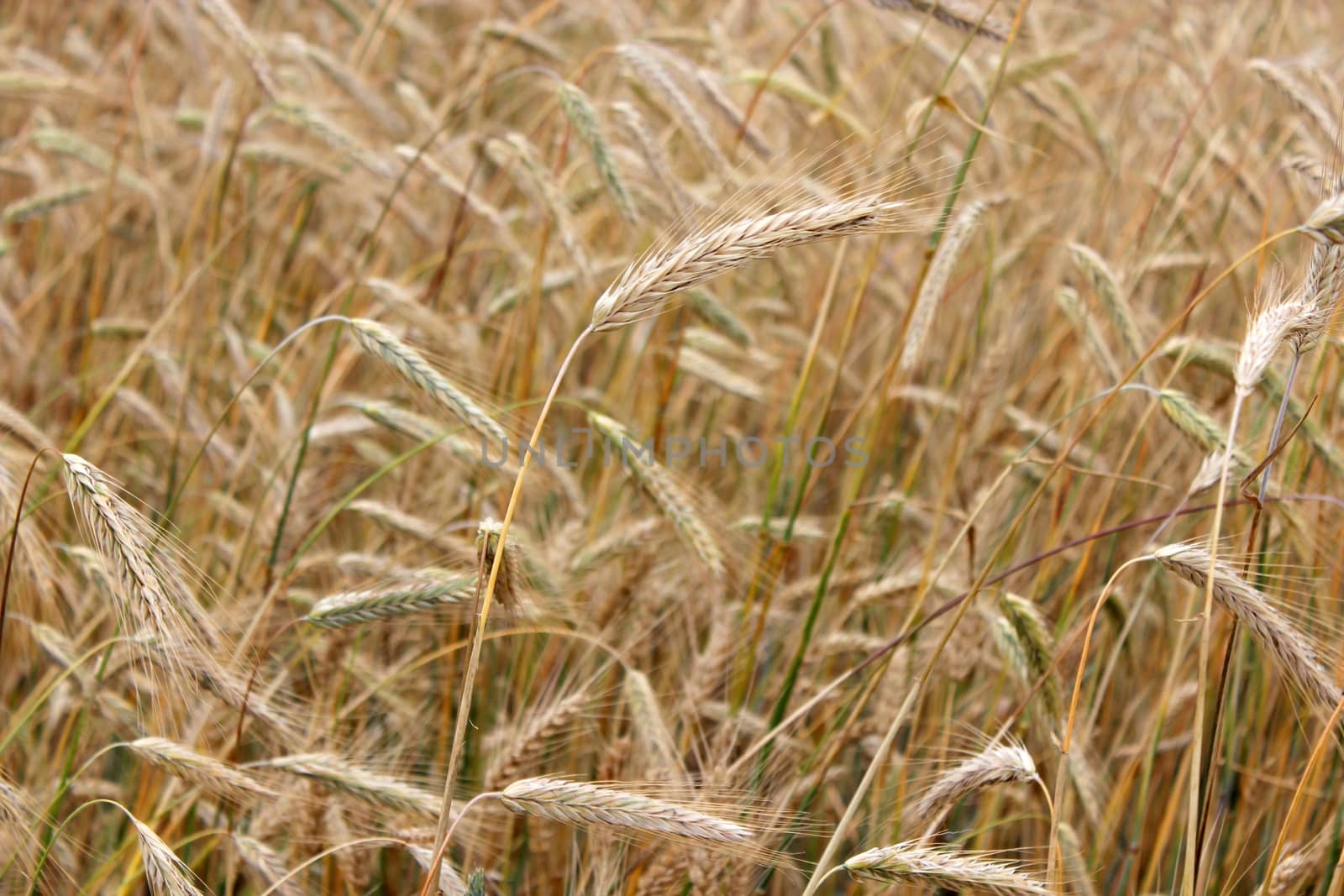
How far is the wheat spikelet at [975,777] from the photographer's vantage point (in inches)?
45.7

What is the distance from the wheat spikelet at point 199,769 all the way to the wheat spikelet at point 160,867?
11 centimetres

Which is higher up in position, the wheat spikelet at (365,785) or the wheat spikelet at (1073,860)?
the wheat spikelet at (1073,860)

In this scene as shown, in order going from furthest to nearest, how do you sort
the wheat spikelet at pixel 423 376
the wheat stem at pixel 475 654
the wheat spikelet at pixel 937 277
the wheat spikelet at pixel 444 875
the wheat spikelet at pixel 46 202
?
1. the wheat spikelet at pixel 46 202
2. the wheat spikelet at pixel 937 277
3. the wheat spikelet at pixel 423 376
4. the wheat spikelet at pixel 444 875
5. the wheat stem at pixel 475 654

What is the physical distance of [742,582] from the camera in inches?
75.7

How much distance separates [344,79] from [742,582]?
69.3 inches

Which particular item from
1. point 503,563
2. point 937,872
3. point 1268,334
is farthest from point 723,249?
point 937,872

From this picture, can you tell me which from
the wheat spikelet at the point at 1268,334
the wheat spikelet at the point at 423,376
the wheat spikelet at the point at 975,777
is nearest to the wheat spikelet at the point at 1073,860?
the wheat spikelet at the point at 975,777

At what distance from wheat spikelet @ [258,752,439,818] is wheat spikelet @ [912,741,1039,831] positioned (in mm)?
673

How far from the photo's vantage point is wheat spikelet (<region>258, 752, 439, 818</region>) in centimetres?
133

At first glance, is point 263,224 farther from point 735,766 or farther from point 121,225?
point 735,766

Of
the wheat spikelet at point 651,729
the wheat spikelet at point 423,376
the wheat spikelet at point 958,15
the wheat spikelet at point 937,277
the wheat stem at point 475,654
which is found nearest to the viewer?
the wheat stem at point 475,654

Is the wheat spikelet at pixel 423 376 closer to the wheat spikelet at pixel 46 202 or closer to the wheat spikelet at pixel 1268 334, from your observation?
the wheat spikelet at pixel 1268 334

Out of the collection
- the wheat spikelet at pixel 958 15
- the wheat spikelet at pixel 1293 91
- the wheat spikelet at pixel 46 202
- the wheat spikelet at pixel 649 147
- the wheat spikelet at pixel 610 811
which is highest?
the wheat spikelet at pixel 1293 91

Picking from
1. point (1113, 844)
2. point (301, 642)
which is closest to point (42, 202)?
point (301, 642)
